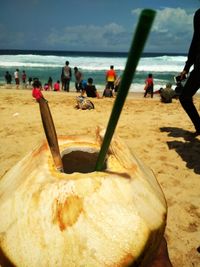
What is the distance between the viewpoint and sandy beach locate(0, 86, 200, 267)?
289 cm

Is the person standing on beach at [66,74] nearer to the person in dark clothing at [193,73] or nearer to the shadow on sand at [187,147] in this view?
the shadow on sand at [187,147]

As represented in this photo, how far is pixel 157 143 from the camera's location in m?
5.24

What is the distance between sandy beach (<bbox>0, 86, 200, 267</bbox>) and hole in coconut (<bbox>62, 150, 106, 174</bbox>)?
9.8 inches

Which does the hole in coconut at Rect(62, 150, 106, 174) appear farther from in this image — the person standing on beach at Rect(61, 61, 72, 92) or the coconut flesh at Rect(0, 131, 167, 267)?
the person standing on beach at Rect(61, 61, 72, 92)

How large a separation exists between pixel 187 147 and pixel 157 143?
48cm

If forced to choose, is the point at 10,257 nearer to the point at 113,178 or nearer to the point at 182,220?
the point at 113,178

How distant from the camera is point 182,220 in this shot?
3025 mm

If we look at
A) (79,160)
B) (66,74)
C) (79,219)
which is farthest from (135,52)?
(66,74)

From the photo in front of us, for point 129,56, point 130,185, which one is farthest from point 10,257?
point 129,56

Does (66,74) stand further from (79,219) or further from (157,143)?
(79,219)

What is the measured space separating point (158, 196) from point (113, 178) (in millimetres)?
374

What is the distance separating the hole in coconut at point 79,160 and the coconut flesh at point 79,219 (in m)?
0.35

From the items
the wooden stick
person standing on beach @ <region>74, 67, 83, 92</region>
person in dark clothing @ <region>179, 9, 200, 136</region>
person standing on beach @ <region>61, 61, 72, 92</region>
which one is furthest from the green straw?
person standing on beach @ <region>74, 67, 83, 92</region>

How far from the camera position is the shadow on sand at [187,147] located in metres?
4.37
